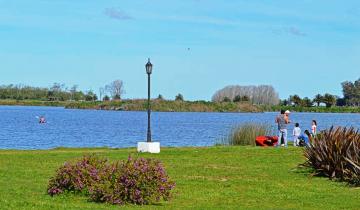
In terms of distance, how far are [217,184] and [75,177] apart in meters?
4.83

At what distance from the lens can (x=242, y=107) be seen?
172 m

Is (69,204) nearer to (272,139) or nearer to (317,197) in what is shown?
(317,197)

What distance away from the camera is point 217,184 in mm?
21172

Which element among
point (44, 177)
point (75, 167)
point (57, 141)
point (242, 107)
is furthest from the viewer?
point (242, 107)

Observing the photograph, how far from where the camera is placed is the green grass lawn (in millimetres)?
17156

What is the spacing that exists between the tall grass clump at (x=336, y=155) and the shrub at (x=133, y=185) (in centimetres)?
731

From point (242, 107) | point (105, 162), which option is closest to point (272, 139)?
point (105, 162)

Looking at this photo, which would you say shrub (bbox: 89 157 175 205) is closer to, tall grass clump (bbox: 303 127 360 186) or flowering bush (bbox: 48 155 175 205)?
flowering bush (bbox: 48 155 175 205)

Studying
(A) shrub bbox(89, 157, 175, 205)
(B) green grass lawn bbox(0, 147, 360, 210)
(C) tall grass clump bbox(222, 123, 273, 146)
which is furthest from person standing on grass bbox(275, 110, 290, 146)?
(A) shrub bbox(89, 157, 175, 205)

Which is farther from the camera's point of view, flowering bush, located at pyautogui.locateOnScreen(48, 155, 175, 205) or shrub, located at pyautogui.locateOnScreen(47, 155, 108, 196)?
shrub, located at pyautogui.locateOnScreen(47, 155, 108, 196)

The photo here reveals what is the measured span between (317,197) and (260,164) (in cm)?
822

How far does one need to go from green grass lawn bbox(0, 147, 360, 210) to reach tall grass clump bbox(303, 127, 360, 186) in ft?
1.63

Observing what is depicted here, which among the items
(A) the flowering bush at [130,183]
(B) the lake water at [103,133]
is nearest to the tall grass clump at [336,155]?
(A) the flowering bush at [130,183]

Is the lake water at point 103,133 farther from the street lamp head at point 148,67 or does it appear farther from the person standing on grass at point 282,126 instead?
the street lamp head at point 148,67
